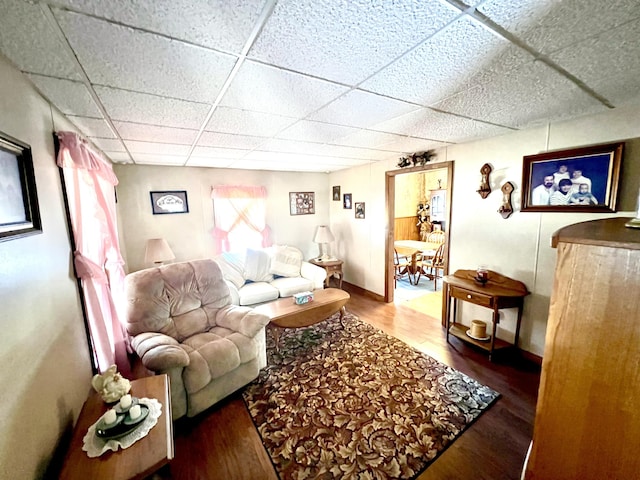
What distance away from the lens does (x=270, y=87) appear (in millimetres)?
1340

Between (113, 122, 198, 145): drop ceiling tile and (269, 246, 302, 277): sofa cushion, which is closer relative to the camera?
(113, 122, 198, 145): drop ceiling tile

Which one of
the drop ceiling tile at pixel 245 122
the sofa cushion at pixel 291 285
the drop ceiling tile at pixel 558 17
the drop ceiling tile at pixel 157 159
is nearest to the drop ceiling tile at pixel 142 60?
the drop ceiling tile at pixel 245 122

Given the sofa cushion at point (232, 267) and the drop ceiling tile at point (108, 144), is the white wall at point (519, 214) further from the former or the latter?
the drop ceiling tile at point (108, 144)

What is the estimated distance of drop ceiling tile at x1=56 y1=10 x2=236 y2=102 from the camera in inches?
33.9

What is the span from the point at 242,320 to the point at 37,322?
1.33 metres

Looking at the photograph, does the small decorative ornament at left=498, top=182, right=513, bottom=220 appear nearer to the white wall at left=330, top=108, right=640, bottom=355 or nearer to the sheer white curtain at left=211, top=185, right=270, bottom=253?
the white wall at left=330, top=108, right=640, bottom=355

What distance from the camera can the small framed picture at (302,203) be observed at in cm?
468

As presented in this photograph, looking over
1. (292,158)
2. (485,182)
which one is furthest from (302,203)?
(485,182)

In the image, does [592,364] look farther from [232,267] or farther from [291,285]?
[232,267]

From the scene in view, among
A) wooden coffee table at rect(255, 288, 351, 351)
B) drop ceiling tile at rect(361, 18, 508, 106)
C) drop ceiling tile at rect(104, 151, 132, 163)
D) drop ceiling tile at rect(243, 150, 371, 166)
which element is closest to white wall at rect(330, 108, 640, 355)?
drop ceiling tile at rect(243, 150, 371, 166)

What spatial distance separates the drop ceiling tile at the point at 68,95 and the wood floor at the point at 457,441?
7.31 feet

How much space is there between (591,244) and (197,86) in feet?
5.78

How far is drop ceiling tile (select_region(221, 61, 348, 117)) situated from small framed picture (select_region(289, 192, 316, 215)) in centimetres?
298

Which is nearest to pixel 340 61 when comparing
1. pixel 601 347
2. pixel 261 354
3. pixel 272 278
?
pixel 601 347
